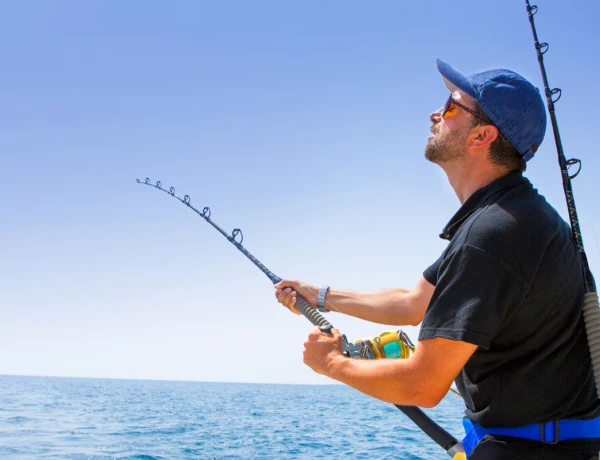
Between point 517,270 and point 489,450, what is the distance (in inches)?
26.1

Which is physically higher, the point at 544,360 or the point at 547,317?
the point at 547,317

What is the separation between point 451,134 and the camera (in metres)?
2.28

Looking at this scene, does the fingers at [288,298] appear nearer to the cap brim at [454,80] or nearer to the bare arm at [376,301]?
the bare arm at [376,301]

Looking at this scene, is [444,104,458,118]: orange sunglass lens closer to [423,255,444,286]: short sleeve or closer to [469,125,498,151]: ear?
[469,125,498,151]: ear

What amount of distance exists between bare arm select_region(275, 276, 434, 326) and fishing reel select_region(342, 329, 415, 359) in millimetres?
319

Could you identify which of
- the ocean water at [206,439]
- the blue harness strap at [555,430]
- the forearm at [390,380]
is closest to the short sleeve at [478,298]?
the forearm at [390,380]

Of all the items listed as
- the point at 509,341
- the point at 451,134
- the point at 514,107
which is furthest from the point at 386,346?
the point at 514,107

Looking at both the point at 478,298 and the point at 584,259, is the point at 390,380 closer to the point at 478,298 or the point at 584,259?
the point at 478,298

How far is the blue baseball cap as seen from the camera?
2113mm

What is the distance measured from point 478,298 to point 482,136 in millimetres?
756

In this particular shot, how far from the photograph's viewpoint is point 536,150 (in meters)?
2.18

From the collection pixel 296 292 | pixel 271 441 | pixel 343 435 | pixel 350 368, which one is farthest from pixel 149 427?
pixel 350 368

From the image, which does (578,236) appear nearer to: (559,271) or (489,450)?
(559,271)

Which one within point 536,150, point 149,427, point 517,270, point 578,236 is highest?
point 536,150
